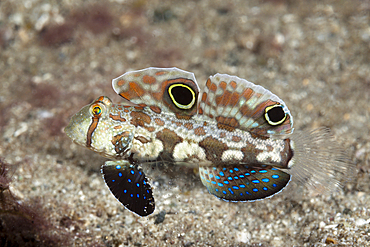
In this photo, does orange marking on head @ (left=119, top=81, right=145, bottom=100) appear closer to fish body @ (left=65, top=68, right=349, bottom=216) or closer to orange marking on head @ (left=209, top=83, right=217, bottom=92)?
fish body @ (left=65, top=68, right=349, bottom=216)

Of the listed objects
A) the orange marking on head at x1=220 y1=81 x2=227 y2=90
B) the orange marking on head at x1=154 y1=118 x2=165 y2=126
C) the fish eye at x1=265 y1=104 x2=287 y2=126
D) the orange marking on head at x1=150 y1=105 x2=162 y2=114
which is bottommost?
the orange marking on head at x1=154 y1=118 x2=165 y2=126

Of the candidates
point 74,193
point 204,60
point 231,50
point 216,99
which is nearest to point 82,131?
point 74,193

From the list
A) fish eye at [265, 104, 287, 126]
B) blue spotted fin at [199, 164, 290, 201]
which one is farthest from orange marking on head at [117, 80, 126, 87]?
fish eye at [265, 104, 287, 126]

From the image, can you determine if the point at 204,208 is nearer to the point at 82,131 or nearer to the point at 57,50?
the point at 82,131

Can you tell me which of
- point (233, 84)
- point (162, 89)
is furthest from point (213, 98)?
point (162, 89)

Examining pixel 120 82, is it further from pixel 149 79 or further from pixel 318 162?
pixel 318 162

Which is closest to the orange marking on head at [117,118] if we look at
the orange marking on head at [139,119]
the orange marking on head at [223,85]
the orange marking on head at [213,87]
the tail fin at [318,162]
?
the orange marking on head at [139,119]

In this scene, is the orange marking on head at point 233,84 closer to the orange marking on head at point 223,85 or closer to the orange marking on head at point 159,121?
the orange marking on head at point 223,85
